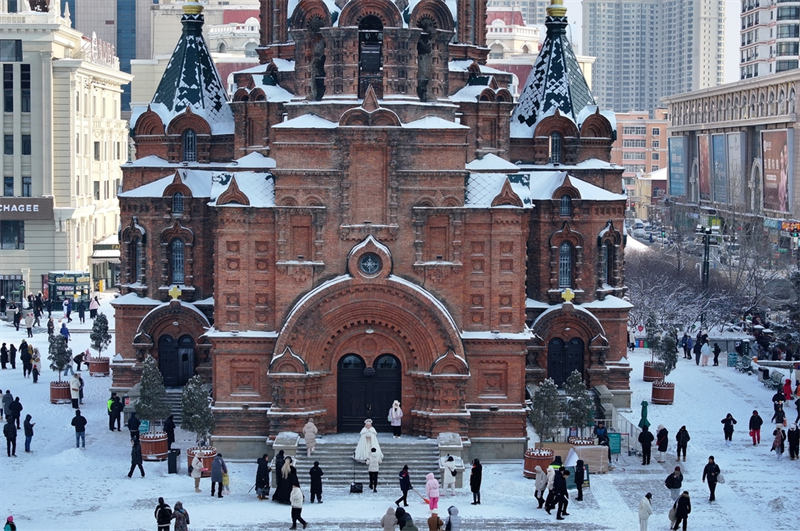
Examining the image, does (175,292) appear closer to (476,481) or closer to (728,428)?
(476,481)

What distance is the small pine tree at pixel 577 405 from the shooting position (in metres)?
44.1

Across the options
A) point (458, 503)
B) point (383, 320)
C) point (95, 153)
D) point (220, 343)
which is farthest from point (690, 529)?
point (95, 153)

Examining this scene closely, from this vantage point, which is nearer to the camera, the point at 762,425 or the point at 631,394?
the point at 762,425

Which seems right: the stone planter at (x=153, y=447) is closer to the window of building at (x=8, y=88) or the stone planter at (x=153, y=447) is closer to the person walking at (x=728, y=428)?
the person walking at (x=728, y=428)

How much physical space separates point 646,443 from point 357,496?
946 cm

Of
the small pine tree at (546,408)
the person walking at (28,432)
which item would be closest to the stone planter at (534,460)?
the small pine tree at (546,408)

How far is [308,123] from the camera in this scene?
43375 mm

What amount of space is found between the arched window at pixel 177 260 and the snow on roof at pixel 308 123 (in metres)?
9.19

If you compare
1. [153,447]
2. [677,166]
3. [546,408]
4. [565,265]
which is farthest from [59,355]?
[677,166]

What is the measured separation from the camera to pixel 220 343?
1724 inches

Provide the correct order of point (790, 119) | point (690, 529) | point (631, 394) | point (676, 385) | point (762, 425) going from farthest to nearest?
point (790, 119), point (676, 385), point (631, 394), point (762, 425), point (690, 529)

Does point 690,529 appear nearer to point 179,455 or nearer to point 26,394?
point 179,455

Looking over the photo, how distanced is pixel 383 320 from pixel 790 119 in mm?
72546

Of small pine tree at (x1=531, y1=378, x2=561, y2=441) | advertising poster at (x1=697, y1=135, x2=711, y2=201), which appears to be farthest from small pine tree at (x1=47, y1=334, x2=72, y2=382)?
advertising poster at (x1=697, y1=135, x2=711, y2=201)
